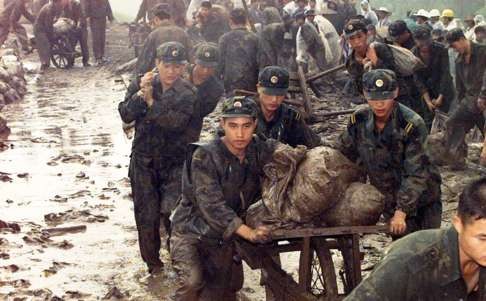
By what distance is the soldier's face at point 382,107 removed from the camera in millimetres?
5562

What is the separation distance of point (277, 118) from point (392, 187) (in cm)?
Answer: 99

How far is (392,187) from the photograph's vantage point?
5910mm

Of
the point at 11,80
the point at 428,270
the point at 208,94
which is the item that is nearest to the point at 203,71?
the point at 208,94

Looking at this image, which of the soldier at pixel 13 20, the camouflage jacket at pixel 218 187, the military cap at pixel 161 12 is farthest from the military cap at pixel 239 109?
the soldier at pixel 13 20

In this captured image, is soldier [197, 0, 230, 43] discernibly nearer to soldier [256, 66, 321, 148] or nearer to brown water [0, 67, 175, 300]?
brown water [0, 67, 175, 300]

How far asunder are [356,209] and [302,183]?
360 millimetres

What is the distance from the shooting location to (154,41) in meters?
11.3

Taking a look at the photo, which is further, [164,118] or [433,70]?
[433,70]

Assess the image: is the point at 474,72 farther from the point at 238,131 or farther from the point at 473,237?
the point at 473,237

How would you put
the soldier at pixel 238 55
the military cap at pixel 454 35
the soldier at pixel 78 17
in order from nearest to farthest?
the military cap at pixel 454 35 < the soldier at pixel 238 55 < the soldier at pixel 78 17

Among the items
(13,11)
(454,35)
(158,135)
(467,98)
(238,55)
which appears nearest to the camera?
(158,135)

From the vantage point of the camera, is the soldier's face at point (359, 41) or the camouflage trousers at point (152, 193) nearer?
the camouflage trousers at point (152, 193)

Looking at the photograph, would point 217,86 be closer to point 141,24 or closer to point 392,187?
point 392,187

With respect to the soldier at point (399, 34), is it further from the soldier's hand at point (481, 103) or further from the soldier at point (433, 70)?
the soldier's hand at point (481, 103)
